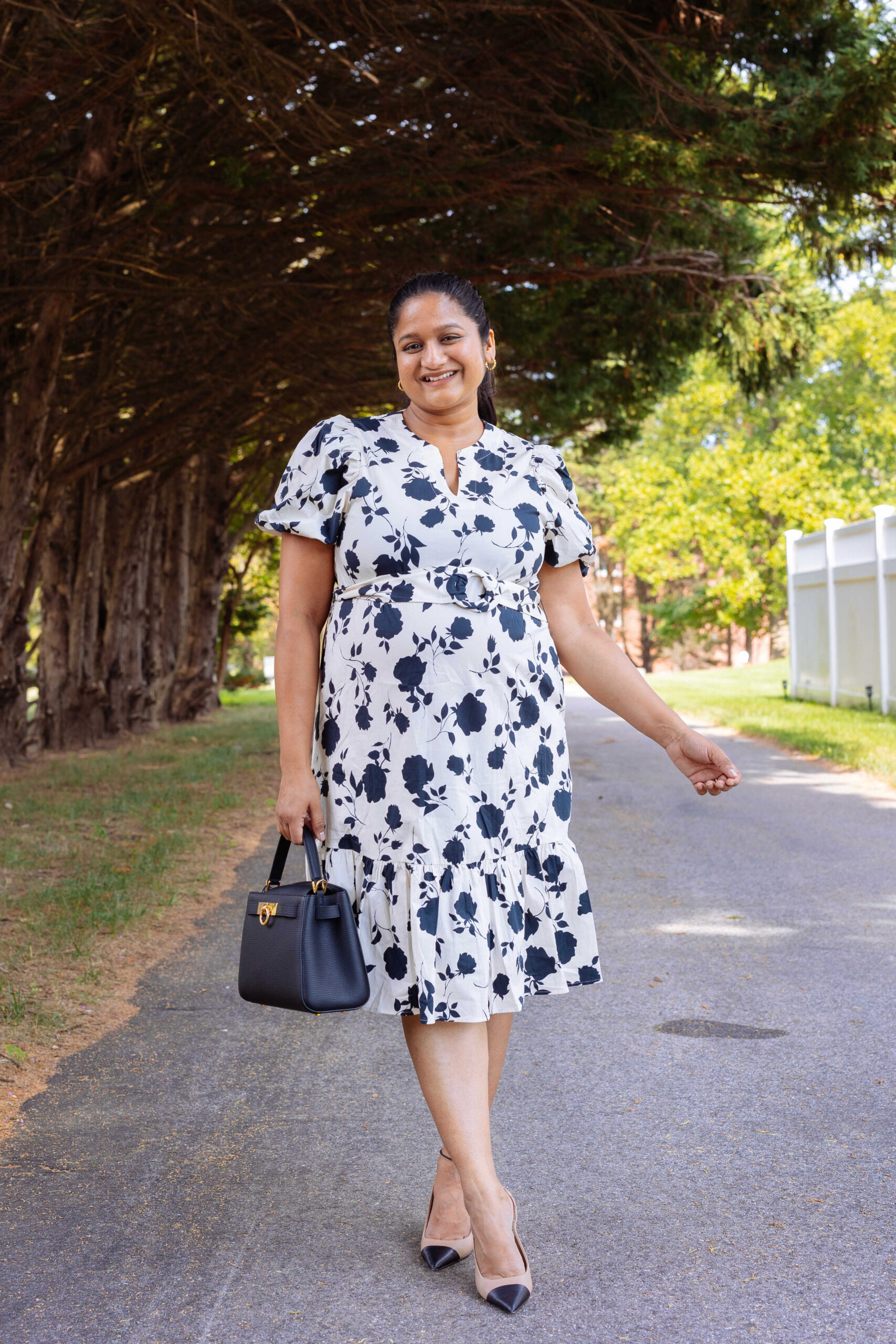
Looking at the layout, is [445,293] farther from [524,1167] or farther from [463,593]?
[524,1167]

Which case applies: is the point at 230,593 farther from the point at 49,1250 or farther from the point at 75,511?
the point at 49,1250

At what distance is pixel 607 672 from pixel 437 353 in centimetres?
86

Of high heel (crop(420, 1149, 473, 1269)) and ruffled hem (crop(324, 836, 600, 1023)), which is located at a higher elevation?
ruffled hem (crop(324, 836, 600, 1023))

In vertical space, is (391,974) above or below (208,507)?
below

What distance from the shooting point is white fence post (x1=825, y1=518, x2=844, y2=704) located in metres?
17.1

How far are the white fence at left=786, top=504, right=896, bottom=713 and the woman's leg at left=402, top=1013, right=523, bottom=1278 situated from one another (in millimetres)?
12899

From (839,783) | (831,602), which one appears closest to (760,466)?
(831,602)

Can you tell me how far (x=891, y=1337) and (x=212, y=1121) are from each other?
195cm

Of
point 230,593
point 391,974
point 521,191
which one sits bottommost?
point 391,974

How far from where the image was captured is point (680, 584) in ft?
164

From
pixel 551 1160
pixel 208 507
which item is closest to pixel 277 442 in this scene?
pixel 208 507

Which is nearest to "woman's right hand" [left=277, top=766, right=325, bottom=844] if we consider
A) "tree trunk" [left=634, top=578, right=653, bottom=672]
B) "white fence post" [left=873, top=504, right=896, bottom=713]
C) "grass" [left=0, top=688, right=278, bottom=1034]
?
"grass" [left=0, top=688, right=278, bottom=1034]

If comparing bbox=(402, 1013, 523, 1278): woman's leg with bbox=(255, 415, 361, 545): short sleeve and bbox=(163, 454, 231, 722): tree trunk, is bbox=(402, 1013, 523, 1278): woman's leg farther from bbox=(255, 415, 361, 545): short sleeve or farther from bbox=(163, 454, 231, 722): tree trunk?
bbox=(163, 454, 231, 722): tree trunk

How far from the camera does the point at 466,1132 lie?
2783 mm
